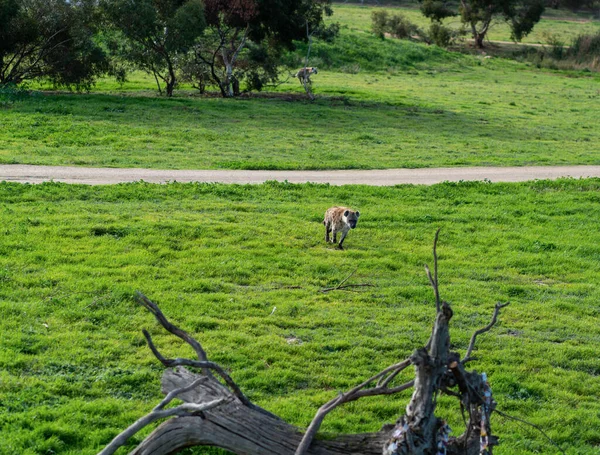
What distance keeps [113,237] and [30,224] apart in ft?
6.49

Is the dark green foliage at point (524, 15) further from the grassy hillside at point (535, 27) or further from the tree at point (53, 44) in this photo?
the tree at point (53, 44)

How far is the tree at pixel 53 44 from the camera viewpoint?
119ft

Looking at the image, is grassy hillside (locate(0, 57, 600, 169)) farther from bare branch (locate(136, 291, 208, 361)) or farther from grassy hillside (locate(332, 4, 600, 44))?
grassy hillside (locate(332, 4, 600, 44))

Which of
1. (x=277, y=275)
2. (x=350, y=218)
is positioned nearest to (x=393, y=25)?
(x=350, y=218)

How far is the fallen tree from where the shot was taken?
4750mm

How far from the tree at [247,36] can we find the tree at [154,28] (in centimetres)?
174

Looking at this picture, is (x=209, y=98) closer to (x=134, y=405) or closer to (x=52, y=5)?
(x=52, y=5)

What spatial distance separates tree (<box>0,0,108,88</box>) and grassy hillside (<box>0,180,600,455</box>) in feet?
62.4

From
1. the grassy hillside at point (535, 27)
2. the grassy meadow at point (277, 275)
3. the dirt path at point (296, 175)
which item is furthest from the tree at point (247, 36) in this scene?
the grassy hillside at point (535, 27)

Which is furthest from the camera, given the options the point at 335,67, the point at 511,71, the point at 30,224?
the point at 511,71

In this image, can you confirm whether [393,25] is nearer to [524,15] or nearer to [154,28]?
[524,15]

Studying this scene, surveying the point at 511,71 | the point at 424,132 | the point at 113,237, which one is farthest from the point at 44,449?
the point at 511,71

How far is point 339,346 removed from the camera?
11625 mm

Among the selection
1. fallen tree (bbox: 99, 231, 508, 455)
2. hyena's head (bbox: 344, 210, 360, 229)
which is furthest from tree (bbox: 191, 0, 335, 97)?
fallen tree (bbox: 99, 231, 508, 455)
